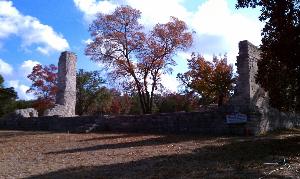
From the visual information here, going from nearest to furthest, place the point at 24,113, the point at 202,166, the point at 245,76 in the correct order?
the point at 202,166 < the point at 245,76 < the point at 24,113

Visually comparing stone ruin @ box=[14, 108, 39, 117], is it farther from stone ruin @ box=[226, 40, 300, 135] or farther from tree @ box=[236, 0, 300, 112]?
tree @ box=[236, 0, 300, 112]

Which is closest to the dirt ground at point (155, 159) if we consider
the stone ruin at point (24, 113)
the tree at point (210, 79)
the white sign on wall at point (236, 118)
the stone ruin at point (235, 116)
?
the white sign on wall at point (236, 118)

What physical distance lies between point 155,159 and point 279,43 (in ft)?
17.5

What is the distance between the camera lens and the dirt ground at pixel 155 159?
970 cm

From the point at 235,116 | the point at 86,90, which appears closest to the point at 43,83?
the point at 86,90

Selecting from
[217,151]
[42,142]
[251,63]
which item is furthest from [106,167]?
[251,63]

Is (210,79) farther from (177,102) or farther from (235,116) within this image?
(235,116)

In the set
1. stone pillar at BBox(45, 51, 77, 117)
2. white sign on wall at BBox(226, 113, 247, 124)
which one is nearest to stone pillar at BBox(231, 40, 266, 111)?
white sign on wall at BBox(226, 113, 247, 124)

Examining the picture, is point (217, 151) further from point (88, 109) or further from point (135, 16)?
point (88, 109)

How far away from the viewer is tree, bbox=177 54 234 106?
141ft

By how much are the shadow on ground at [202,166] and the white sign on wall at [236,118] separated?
15.7 ft

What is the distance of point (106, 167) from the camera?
10.8m

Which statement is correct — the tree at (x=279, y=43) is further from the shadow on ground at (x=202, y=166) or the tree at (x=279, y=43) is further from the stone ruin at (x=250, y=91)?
the stone ruin at (x=250, y=91)

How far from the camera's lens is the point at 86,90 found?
51938 millimetres
